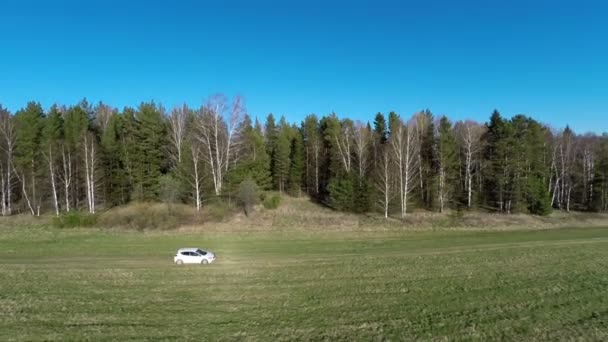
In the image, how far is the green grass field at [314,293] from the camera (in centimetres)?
1400

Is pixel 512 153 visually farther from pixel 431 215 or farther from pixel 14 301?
pixel 14 301

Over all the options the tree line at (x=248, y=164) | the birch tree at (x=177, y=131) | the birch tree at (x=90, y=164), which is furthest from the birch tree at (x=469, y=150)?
the birch tree at (x=90, y=164)

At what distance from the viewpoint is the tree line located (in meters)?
64.2

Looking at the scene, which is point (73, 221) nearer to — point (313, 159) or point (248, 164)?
point (248, 164)

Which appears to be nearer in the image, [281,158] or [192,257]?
[192,257]

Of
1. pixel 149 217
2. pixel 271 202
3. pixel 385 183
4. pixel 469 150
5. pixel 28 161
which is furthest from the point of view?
pixel 469 150

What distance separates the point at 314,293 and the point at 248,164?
49680mm

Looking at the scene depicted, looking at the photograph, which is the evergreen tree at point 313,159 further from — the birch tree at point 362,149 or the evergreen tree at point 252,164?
the evergreen tree at point 252,164

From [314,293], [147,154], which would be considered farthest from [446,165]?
[314,293]

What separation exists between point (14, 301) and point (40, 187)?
A: 185ft

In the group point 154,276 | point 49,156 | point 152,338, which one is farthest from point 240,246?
point 49,156

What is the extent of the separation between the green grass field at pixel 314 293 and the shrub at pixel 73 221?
52.4 ft

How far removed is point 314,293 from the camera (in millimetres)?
20469

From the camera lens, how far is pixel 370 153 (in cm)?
8019
